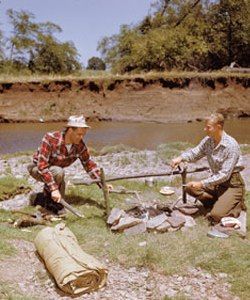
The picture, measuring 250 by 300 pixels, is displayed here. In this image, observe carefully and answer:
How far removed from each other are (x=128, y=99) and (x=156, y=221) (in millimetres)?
22114

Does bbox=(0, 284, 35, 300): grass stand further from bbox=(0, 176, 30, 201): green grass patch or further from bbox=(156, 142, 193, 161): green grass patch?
bbox=(156, 142, 193, 161): green grass patch

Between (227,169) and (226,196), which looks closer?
(227,169)

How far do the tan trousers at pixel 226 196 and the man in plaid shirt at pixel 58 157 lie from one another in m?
1.92

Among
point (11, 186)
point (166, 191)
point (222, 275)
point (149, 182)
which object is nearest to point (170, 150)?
point (149, 182)

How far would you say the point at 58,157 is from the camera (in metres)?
8.05

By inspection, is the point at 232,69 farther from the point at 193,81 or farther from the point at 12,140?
the point at 12,140

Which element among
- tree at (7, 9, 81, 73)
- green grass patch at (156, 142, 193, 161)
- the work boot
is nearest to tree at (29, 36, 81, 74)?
tree at (7, 9, 81, 73)

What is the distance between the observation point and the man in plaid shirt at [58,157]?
773 centimetres

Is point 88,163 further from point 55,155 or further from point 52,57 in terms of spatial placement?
point 52,57

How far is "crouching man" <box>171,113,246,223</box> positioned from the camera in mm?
7438

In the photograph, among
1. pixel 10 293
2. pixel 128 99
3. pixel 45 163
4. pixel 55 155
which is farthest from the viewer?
pixel 128 99

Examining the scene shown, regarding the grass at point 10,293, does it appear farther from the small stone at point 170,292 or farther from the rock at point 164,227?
the rock at point 164,227

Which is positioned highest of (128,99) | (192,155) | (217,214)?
(192,155)

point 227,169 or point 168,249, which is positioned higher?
point 227,169
